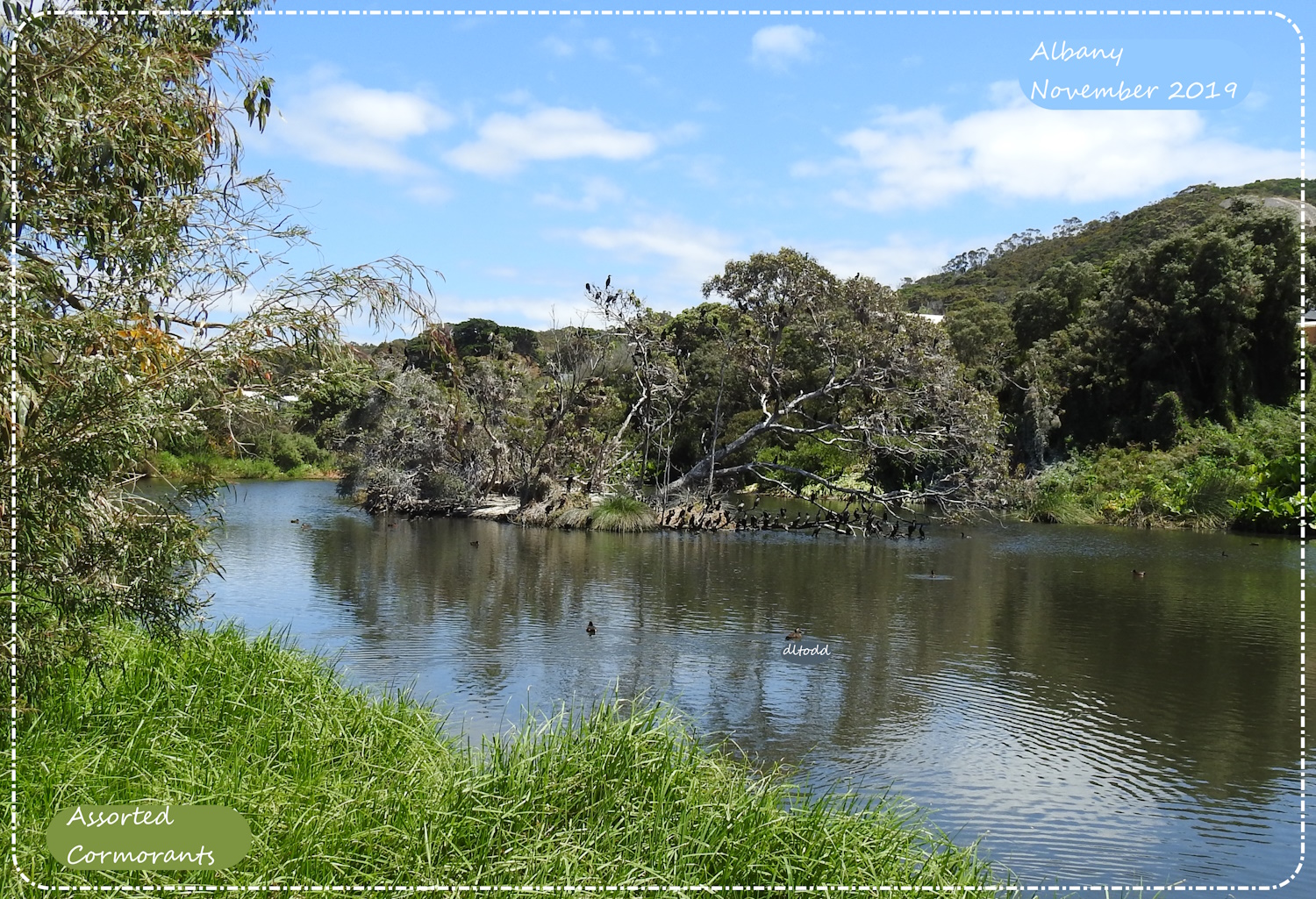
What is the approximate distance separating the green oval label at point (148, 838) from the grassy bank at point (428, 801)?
61 mm

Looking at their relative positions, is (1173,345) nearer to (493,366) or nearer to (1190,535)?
(1190,535)

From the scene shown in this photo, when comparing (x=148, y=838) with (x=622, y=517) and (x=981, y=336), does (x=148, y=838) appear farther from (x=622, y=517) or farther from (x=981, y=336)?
(x=981, y=336)

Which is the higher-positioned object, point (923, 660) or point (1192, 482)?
point (1192, 482)

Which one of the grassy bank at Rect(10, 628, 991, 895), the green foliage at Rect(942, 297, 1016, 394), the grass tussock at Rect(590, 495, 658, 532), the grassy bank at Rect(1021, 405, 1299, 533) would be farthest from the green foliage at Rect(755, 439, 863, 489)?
the grassy bank at Rect(10, 628, 991, 895)

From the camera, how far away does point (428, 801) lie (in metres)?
4.60

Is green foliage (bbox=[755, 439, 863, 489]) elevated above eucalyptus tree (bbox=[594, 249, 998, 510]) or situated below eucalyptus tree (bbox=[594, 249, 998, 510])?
below

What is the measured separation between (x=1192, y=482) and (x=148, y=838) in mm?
26028

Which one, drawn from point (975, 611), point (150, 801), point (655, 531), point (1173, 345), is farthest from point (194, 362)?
point (1173, 345)

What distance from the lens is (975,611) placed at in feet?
44.6

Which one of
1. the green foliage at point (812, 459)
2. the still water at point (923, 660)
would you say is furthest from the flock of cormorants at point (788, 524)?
the green foliage at point (812, 459)

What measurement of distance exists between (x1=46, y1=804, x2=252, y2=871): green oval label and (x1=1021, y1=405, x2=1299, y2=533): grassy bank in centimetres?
2404

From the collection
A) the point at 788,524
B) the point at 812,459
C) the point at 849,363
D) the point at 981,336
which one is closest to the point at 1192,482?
the point at 849,363

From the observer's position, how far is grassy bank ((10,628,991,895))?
4.21 meters

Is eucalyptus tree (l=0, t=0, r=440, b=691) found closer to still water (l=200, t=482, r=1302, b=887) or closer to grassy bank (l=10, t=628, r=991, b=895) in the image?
grassy bank (l=10, t=628, r=991, b=895)
